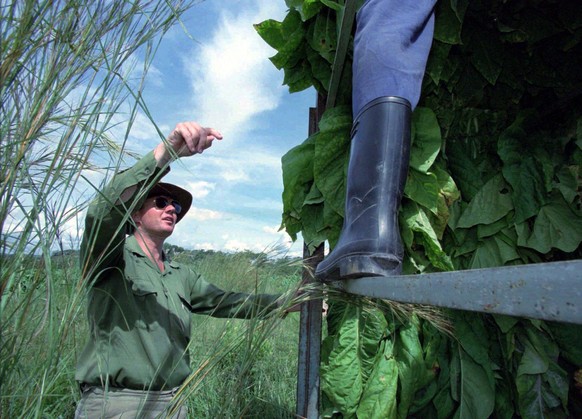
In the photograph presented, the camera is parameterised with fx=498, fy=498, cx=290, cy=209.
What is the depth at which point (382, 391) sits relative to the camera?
1.79 metres

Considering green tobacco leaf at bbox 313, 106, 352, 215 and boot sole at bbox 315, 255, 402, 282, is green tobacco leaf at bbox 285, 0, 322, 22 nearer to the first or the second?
green tobacco leaf at bbox 313, 106, 352, 215

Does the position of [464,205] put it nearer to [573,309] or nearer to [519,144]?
[519,144]

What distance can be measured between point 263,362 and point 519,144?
2.87 m

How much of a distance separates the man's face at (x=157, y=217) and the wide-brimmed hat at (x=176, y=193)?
0.06 metres

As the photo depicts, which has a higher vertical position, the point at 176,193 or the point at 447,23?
the point at 447,23

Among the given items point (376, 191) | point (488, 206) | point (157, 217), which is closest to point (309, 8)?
point (376, 191)

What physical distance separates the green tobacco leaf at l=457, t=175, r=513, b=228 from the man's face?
5.24ft

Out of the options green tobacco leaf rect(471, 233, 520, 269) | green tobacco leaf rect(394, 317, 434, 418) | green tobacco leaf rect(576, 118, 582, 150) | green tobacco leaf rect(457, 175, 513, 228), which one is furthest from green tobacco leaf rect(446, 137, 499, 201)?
green tobacco leaf rect(394, 317, 434, 418)

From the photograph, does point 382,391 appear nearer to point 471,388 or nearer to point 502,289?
point 471,388

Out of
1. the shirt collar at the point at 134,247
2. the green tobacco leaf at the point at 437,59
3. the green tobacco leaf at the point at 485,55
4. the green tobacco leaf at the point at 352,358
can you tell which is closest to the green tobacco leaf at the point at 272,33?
the green tobacco leaf at the point at 437,59

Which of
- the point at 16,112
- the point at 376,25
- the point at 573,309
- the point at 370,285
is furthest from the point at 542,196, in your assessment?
the point at 16,112

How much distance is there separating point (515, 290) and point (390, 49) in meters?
0.94

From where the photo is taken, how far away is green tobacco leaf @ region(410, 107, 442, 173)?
5.36 ft

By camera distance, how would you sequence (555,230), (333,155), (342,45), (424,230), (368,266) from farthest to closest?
(555,230) → (333,155) → (424,230) → (342,45) → (368,266)
